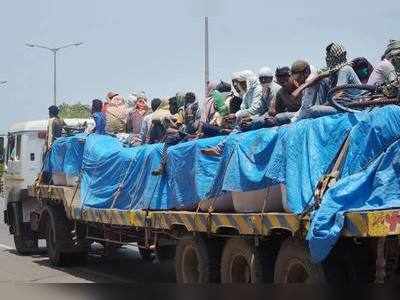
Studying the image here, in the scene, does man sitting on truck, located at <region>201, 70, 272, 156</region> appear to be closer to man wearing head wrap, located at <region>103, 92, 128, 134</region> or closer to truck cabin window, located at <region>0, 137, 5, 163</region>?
man wearing head wrap, located at <region>103, 92, 128, 134</region>

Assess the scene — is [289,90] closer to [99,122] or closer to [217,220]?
[217,220]

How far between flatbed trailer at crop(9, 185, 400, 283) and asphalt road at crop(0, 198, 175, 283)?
0.67m

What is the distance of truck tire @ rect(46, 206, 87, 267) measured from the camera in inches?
498

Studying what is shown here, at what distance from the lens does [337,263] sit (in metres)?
6.06

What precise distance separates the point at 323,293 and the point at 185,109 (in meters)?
7.03

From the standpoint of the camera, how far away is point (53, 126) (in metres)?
14.1

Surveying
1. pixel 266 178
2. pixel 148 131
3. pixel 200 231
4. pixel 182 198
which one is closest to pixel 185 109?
pixel 148 131

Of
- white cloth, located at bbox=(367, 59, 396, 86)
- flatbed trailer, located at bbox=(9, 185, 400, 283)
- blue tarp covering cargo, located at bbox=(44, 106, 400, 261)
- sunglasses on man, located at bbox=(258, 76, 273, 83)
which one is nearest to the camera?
blue tarp covering cargo, located at bbox=(44, 106, 400, 261)

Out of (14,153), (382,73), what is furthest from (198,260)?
(14,153)

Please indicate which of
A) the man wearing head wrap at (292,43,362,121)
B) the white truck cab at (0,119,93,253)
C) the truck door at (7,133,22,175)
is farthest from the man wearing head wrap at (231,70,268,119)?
the truck door at (7,133,22,175)

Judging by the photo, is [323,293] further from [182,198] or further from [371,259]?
[182,198]

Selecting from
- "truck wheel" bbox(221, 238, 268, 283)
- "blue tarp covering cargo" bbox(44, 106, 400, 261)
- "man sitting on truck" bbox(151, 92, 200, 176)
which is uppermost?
"man sitting on truck" bbox(151, 92, 200, 176)

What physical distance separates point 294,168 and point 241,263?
5.18 feet

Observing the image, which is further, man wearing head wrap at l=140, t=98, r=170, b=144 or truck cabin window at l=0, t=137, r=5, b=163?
truck cabin window at l=0, t=137, r=5, b=163
